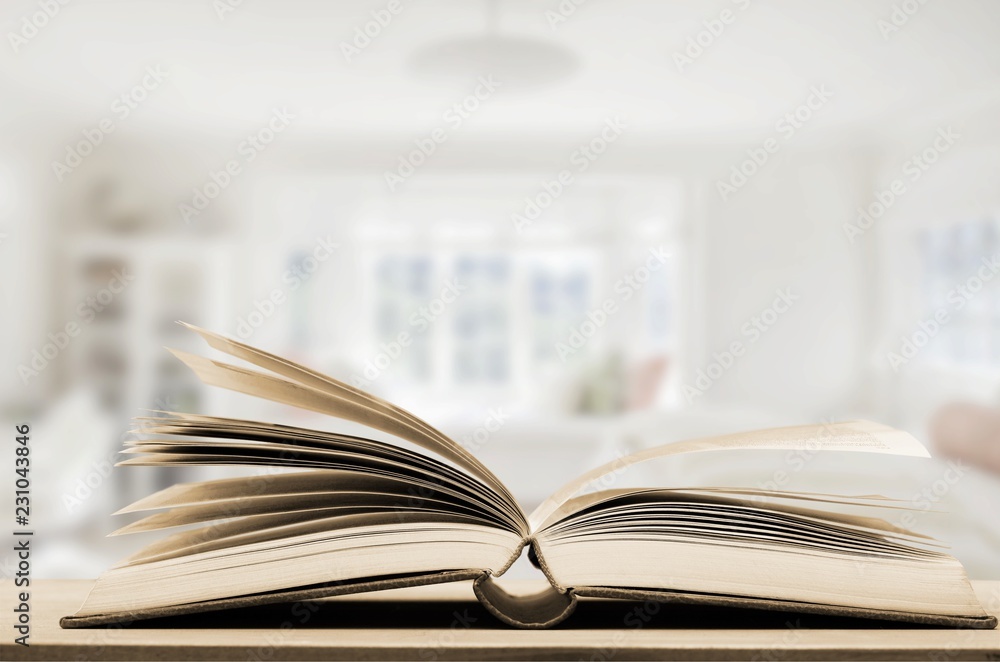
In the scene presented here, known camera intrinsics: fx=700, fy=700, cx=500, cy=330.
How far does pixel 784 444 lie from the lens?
195 millimetres

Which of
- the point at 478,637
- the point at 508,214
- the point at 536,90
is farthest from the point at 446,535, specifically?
the point at 508,214

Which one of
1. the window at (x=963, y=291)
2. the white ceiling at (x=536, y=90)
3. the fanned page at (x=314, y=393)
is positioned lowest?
the fanned page at (x=314, y=393)

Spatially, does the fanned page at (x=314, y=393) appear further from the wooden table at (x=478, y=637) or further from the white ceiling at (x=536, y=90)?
the white ceiling at (x=536, y=90)

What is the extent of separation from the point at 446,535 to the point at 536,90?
81.9 inches

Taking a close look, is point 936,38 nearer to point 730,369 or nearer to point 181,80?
point 730,369

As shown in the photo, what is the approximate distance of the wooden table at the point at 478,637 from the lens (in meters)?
0.18

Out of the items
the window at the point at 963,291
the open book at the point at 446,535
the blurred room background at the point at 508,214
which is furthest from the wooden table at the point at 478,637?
the window at the point at 963,291

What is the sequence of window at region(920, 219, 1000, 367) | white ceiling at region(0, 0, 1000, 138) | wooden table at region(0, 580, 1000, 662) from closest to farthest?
wooden table at region(0, 580, 1000, 662), white ceiling at region(0, 0, 1000, 138), window at region(920, 219, 1000, 367)

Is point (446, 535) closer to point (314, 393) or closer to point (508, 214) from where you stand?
point (314, 393)

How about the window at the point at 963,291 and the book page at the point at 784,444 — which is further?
the window at the point at 963,291

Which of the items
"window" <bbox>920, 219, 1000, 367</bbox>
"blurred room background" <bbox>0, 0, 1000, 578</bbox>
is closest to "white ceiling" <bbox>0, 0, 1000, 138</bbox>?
"blurred room background" <bbox>0, 0, 1000, 578</bbox>

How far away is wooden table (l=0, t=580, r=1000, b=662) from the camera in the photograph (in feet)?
0.59

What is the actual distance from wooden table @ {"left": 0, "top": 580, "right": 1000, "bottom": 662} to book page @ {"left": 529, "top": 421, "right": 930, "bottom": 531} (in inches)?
1.3

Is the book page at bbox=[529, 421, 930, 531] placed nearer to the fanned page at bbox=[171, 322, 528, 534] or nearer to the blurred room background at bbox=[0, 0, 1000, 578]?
the fanned page at bbox=[171, 322, 528, 534]
